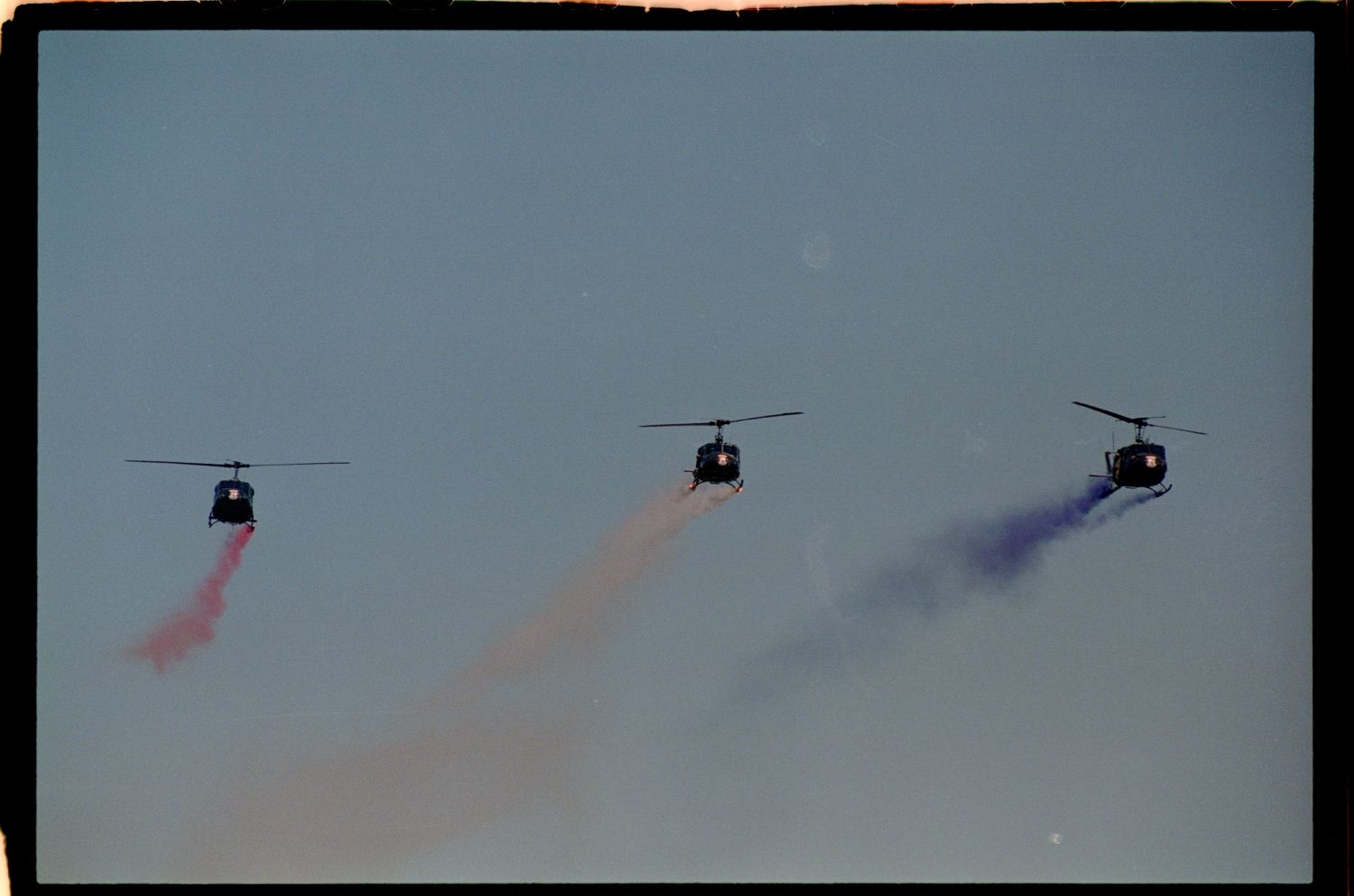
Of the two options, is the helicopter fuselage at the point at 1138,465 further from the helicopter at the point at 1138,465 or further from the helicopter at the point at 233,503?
the helicopter at the point at 233,503

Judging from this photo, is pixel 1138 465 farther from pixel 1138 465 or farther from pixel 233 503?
pixel 233 503

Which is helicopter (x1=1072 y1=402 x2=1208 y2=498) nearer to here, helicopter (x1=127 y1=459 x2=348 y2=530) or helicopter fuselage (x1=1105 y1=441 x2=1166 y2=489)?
helicopter fuselage (x1=1105 y1=441 x2=1166 y2=489)

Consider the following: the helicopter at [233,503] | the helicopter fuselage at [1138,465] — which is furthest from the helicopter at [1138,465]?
the helicopter at [233,503]

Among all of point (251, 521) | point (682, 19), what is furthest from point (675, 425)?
point (682, 19)

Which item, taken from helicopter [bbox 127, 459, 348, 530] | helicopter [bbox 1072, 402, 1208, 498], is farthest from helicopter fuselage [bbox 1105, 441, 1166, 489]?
helicopter [bbox 127, 459, 348, 530]

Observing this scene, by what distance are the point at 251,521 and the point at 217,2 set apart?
29.4 metres

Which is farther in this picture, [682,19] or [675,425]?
[675,425]

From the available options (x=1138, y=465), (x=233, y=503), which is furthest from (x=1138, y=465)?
(x=233, y=503)
